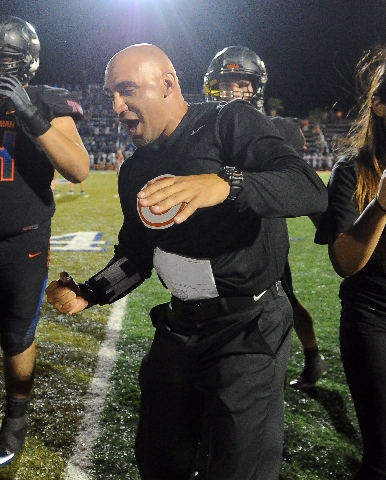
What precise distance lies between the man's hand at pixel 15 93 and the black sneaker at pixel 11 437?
1.64 metres

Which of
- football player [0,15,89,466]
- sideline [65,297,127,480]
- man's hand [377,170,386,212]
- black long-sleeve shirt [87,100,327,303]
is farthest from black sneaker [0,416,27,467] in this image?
man's hand [377,170,386,212]

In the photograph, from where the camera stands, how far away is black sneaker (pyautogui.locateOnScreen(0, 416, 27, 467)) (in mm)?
2758

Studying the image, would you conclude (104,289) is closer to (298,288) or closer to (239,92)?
(239,92)

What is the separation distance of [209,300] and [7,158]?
4.59 ft

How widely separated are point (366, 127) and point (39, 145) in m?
1.57

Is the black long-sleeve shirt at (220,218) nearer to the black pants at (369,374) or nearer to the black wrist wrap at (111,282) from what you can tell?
the black wrist wrap at (111,282)

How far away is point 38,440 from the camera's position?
296 cm

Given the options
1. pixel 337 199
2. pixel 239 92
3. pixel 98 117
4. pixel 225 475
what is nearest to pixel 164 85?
pixel 337 199

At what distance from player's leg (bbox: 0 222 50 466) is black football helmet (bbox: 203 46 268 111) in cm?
167

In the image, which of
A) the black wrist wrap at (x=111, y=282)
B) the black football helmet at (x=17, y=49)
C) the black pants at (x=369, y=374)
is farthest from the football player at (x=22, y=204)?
the black pants at (x=369, y=374)

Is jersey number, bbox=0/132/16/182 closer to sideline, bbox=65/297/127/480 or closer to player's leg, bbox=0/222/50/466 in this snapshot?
player's leg, bbox=0/222/50/466

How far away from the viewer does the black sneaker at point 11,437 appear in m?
2.76

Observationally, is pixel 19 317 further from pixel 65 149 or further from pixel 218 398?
pixel 218 398

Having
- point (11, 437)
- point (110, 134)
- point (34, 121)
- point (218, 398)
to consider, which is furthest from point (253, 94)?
point (110, 134)
